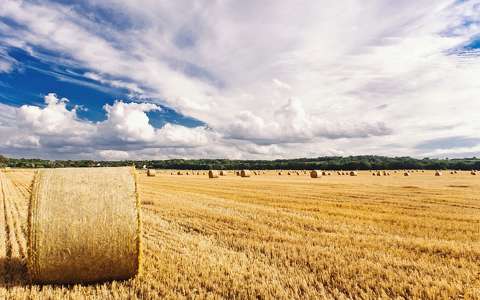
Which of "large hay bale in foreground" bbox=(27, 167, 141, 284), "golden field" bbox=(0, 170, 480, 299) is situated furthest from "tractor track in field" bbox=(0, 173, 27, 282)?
"large hay bale in foreground" bbox=(27, 167, 141, 284)

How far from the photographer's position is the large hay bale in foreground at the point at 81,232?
5.82m

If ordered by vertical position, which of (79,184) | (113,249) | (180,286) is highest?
(79,184)

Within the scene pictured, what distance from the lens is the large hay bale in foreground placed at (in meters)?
5.82

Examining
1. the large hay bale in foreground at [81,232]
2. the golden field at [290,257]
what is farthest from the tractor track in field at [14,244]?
the large hay bale in foreground at [81,232]

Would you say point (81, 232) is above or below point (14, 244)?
above

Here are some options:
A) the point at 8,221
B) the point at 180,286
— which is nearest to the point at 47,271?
the point at 180,286

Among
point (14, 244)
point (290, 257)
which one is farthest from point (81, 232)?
point (290, 257)

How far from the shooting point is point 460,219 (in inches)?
448

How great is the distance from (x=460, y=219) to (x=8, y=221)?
43.4 feet

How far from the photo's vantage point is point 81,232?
19.4 ft

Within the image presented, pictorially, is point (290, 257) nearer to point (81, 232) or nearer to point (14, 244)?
point (81, 232)

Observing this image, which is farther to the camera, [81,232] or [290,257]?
[290,257]

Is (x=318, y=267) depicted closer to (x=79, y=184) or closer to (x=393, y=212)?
(x=79, y=184)

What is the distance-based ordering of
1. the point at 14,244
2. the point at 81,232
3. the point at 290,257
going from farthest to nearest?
1. the point at 14,244
2. the point at 290,257
3. the point at 81,232
